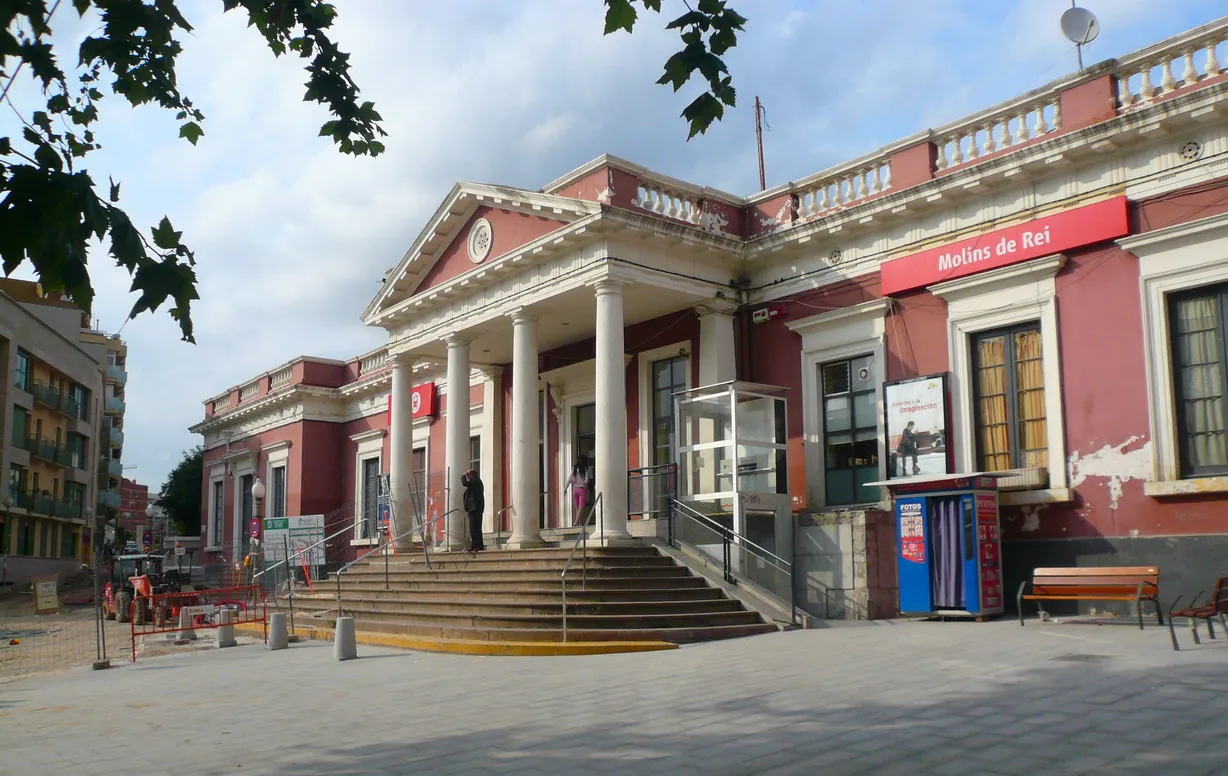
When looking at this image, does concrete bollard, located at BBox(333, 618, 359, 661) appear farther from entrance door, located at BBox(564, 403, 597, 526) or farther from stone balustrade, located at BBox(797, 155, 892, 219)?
stone balustrade, located at BBox(797, 155, 892, 219)

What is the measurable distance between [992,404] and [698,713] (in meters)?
9.38

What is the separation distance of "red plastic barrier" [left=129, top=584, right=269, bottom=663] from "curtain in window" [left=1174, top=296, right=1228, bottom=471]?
14178 millimetres

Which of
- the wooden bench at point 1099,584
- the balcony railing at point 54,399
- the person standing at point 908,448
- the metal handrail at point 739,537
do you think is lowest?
the wooden bench at point 1099,584

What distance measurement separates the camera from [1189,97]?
42.7ft

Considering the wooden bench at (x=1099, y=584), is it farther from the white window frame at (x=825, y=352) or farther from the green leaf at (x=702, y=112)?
the green leaf at (x=702, y=112)

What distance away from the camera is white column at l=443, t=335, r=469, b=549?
68.1 feet

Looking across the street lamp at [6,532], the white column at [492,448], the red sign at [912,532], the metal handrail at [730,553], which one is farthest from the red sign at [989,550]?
the street lamp at [6,532]

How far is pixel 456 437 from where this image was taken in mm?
20938

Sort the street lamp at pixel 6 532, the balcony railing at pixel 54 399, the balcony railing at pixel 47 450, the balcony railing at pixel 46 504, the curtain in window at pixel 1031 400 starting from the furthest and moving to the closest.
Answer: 1. the balcony railing at pixel 54 399
2. the balcony railing at pixel 47 450
3. the balcony railing at pixel 46 504
4. the street lamp at pixel 6 532
5. the curtain in window at pixel 1031 400

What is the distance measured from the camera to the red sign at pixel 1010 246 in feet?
46.2

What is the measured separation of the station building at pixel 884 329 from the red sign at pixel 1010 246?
0.04m

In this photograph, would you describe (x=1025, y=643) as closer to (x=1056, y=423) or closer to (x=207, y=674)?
(x=1056, y=423)

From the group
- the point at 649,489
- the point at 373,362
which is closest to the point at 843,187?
the point at 649,489

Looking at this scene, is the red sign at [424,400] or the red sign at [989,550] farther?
the red sign at [424,400]
